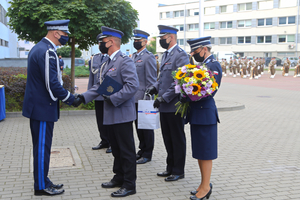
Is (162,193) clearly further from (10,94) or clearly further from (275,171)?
(10,94)

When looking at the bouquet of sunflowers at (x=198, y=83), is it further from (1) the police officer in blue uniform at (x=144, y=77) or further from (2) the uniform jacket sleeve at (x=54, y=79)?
(1) the police officer in blue uniform at (x=144, y=77)

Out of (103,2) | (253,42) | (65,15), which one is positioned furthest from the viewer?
(253,42)

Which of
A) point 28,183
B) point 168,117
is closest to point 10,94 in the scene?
point 28,183

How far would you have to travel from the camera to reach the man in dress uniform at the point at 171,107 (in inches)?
186

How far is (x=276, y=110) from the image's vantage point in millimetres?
11547

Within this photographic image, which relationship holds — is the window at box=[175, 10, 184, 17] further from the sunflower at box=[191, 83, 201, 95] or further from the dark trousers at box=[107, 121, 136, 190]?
the sunflower at box=[191, 83, 201, 95]

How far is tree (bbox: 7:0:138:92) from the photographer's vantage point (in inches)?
375

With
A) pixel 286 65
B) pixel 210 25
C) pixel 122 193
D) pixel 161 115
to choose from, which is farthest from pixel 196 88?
pixel 210 25

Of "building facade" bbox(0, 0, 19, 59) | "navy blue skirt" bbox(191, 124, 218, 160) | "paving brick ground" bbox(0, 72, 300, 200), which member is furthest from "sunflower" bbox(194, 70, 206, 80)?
"building facade" bbox(0, 0, 19, 59)

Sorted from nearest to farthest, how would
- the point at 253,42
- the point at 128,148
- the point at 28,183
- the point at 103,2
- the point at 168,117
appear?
the point at 128,148
the point at 28,183
the point at 168,117
the point at 103,2
the point at 253,42

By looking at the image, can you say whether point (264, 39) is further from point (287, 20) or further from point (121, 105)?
point (121, 105)

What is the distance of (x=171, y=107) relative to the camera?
4754 mm

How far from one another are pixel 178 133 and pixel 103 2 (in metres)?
6.82

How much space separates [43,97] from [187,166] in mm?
2668
